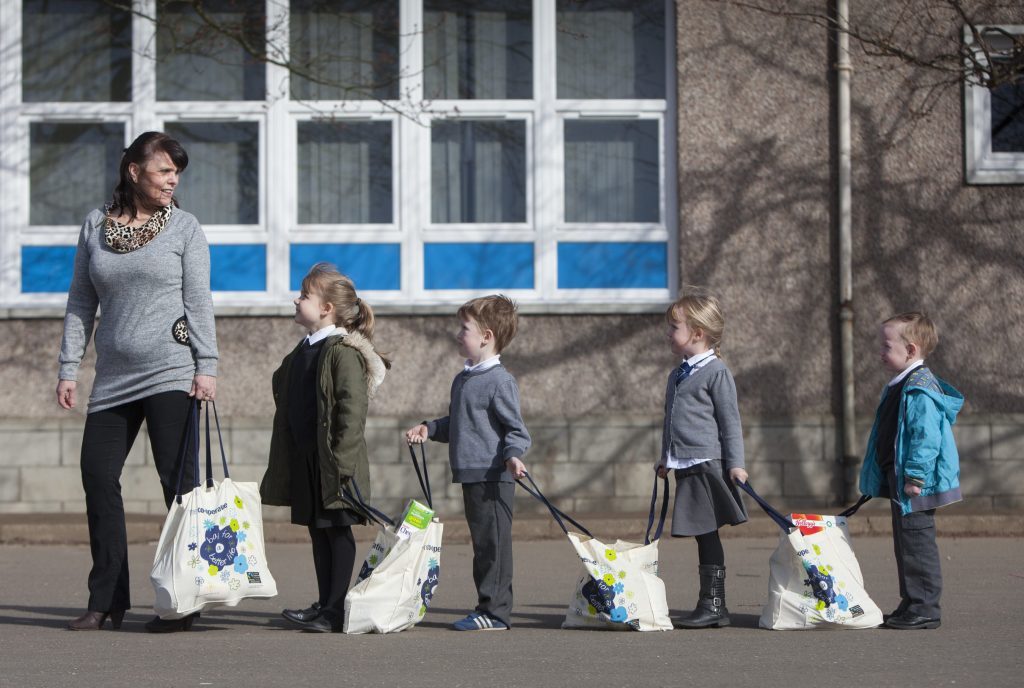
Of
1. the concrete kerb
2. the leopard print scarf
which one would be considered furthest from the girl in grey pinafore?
the concrete kerb

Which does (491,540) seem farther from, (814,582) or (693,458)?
(814,582)

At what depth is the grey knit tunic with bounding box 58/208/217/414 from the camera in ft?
20.7

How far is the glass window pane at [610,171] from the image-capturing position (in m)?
11.7

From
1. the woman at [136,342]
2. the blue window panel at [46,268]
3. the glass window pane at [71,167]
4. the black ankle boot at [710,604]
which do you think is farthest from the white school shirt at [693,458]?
the glass window pane at [71,167]

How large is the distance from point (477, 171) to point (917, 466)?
19.9ft

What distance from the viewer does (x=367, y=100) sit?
1170 cm

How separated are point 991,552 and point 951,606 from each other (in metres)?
2.45

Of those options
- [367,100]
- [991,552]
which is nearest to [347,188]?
[367,100]

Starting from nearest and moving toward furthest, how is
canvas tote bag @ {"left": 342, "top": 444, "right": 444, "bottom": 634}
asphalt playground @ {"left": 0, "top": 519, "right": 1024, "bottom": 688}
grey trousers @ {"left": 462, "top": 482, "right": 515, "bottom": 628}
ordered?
asphalt playground @ {"left": 0, "top": 519, "right": 1024, "bottom": 688}
canvas tote bag @ {"left": 342, "top": 444, "right": 444, "bottom": 634}
grey trousers @ {"left": 462, "top": 482, "right": 515, "bottom": 628}

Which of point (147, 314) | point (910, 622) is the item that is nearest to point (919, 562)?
point (910, 622)

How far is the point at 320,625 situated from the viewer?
6359 millimetres

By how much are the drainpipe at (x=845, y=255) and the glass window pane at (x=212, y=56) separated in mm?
4232

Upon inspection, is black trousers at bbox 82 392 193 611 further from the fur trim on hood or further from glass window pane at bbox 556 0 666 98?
glass window pane at bbox 556 0 666 98

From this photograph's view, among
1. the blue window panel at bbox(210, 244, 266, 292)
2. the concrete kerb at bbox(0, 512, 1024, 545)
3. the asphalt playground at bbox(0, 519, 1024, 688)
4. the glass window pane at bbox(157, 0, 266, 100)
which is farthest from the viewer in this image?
the glass window pane at bbox(157, 0, 266, 100)
